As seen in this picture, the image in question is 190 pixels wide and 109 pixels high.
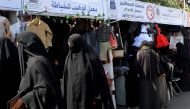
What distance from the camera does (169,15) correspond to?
11.1 m

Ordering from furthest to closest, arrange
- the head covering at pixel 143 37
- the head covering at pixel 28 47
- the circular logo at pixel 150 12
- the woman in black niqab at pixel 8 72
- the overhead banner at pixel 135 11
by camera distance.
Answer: the circular logo at pixel 150 12
the head covering at pixel 143 37
the overhead banner at pixel 135 11
the woman in black niqab at pixel 8 72
the head covering at pixel 28 47

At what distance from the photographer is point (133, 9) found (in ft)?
30.2

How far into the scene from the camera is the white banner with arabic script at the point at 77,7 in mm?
6941

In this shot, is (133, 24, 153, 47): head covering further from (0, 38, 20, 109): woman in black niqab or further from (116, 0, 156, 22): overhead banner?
(0, 38, 20, 109): woman in black niqab

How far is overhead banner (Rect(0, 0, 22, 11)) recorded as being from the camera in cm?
598

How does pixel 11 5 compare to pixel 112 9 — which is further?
pixel 112 9

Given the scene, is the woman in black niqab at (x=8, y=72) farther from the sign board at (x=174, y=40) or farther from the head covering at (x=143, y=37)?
the sign board at (x=174, y=40)

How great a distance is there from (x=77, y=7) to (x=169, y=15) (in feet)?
14.1

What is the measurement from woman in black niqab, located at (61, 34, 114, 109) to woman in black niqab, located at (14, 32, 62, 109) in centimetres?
138

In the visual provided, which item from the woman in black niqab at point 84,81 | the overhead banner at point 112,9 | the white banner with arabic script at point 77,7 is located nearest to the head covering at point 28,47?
the woman in black niqab at point 84,81

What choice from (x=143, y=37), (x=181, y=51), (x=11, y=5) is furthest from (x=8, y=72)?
(x=181, y=51)

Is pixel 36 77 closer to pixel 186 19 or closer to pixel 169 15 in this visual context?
pixel 169 15

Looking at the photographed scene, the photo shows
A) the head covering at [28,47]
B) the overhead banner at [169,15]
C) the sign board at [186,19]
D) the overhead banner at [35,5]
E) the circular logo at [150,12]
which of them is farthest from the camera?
the sign board at [186,19]

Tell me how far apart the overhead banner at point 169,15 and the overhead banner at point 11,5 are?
4.89 metres
